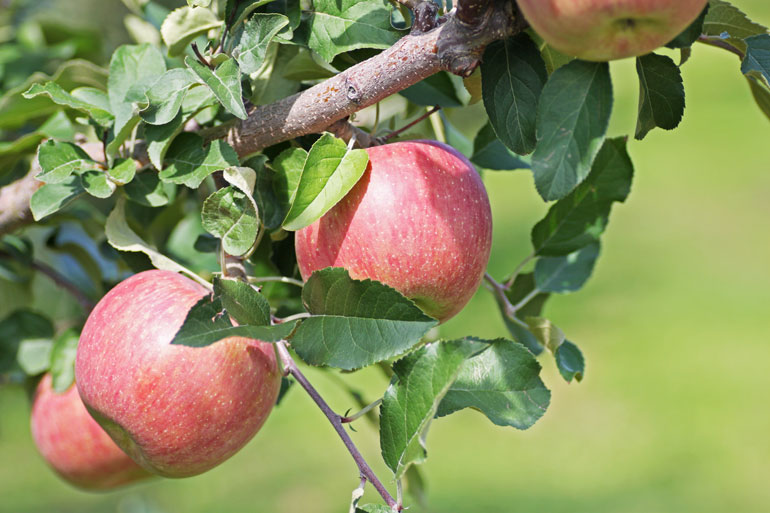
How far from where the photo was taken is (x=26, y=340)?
86 cm

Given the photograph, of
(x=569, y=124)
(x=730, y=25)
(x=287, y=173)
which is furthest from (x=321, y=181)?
(x=730, y=25)

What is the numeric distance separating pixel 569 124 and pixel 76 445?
0.66 metres

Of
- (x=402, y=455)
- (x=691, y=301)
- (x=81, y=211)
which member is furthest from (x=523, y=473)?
(x=402, y=455)

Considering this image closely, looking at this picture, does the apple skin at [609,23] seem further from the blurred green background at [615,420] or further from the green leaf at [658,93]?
the blurred green background at [615,420]

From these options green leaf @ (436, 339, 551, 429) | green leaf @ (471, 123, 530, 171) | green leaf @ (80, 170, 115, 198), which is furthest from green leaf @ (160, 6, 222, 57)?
green leaf @ (436, 339, 551, 429)

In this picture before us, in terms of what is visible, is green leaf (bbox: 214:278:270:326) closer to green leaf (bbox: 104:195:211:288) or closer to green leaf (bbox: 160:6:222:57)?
green leaf (bbox: 104:195:211:288)

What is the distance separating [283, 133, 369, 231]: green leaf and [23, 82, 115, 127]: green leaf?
0.21 metres

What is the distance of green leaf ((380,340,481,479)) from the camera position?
462 millimetres

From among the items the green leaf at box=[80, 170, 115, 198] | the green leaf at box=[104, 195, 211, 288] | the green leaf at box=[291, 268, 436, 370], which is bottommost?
the green leaf at box=[104, 195, 211, 288]

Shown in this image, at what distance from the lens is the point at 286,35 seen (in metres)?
0.52

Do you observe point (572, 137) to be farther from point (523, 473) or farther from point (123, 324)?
point (523, 473)

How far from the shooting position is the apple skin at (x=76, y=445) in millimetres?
812

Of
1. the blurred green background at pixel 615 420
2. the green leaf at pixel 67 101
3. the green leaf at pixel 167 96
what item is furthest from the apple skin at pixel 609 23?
the blurred green background at pixel 615 420

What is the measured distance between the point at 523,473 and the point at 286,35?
223cm
